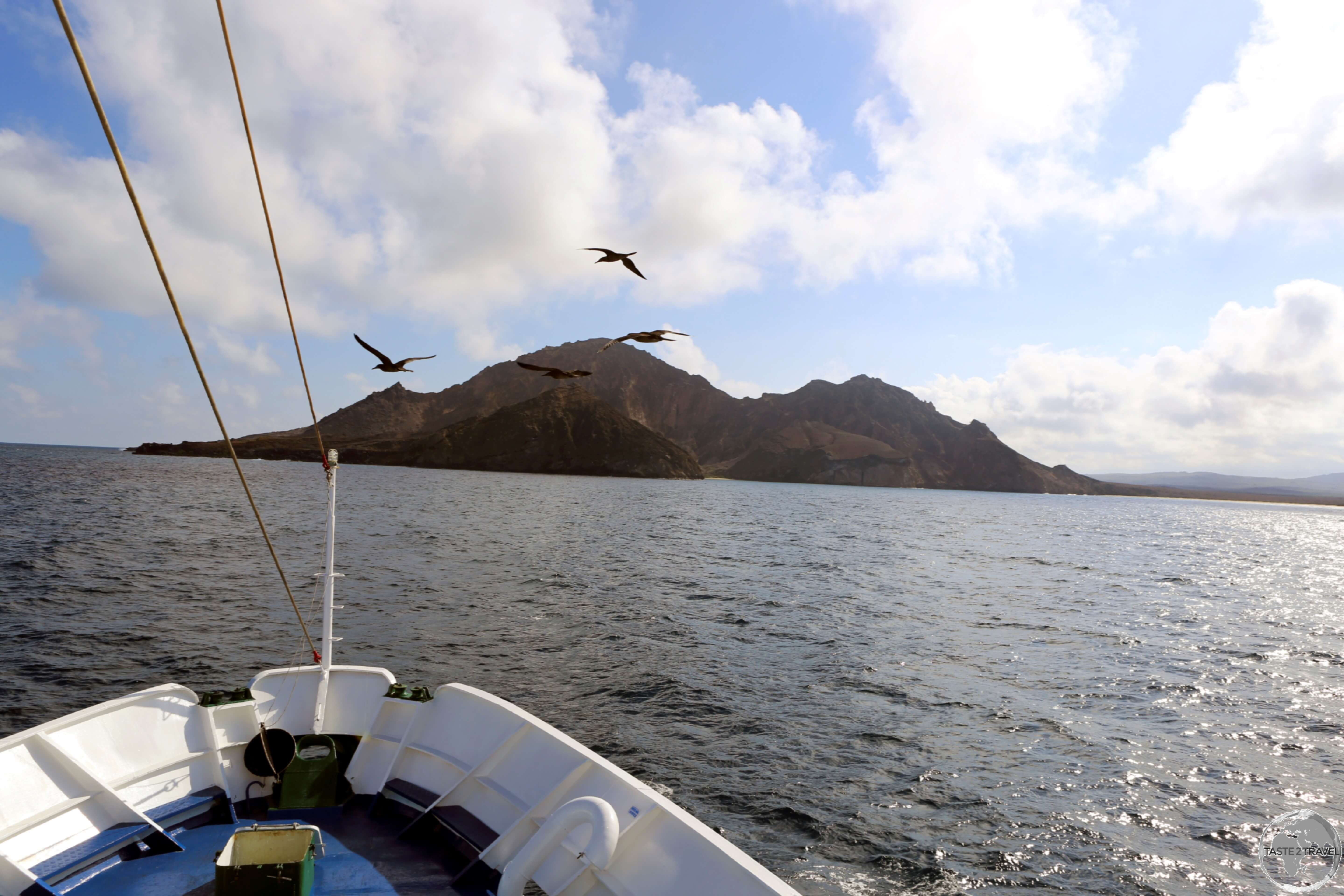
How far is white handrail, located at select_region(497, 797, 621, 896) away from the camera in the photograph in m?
5.95

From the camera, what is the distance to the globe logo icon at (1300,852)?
10914mm

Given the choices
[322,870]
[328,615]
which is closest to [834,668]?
[328,615]

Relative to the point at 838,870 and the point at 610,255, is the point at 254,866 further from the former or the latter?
the point at 838,870

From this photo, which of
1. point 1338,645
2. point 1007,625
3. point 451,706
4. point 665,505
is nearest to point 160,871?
point 451,706

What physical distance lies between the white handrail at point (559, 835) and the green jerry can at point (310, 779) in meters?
3.67

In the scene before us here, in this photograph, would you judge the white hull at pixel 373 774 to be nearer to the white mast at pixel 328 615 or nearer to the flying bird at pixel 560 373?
the white mast at pixel 328 615

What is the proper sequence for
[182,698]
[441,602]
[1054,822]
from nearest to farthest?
[182,698] → [1054,822] → [441,602]

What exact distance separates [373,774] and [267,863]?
233 centimetres

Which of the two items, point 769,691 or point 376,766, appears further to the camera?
point 769,691

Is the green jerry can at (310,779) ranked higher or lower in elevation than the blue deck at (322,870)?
higher

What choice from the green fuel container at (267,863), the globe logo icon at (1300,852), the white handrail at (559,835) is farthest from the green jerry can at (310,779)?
the globe logo icon at (1300,852)

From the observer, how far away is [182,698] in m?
8.80

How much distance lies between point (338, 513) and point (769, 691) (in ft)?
192

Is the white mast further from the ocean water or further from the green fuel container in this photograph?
the ocean water
